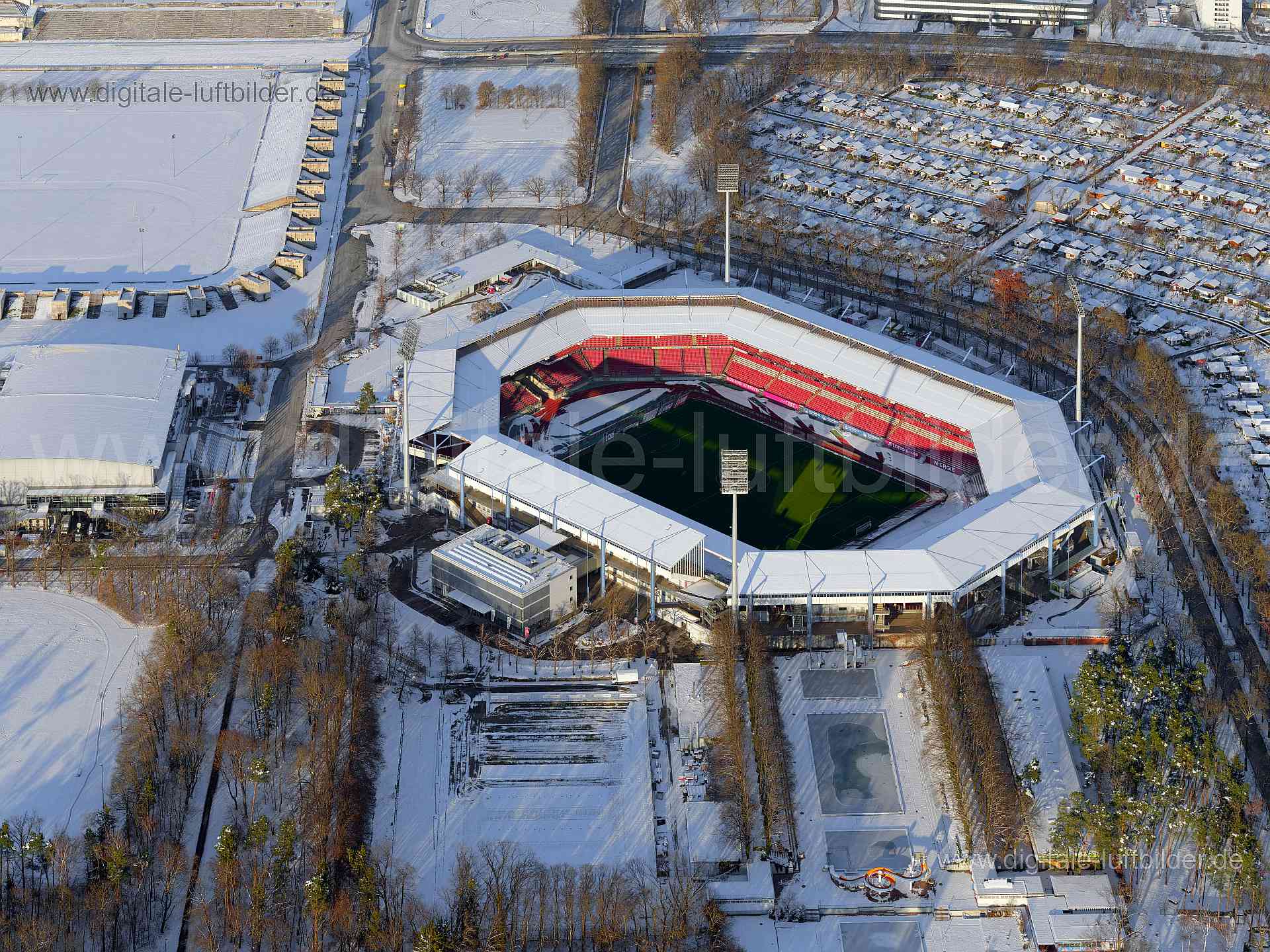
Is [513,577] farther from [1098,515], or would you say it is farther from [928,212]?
[928,212]

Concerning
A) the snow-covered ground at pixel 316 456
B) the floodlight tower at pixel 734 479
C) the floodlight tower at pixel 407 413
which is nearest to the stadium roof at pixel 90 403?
the snow-covered ground at pixel 316 456

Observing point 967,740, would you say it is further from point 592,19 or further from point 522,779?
point 592,19

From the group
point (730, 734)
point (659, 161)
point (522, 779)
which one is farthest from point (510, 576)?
point (659, 161)

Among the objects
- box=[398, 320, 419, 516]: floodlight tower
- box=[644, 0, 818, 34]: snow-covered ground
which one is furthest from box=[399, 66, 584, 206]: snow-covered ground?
box=[398, 320, 419, 516]: floodlight tower

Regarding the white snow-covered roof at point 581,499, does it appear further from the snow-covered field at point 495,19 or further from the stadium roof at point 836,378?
the snow-covered field at point 495,19

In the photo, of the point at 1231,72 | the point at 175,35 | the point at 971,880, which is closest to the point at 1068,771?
the point at 971,880
